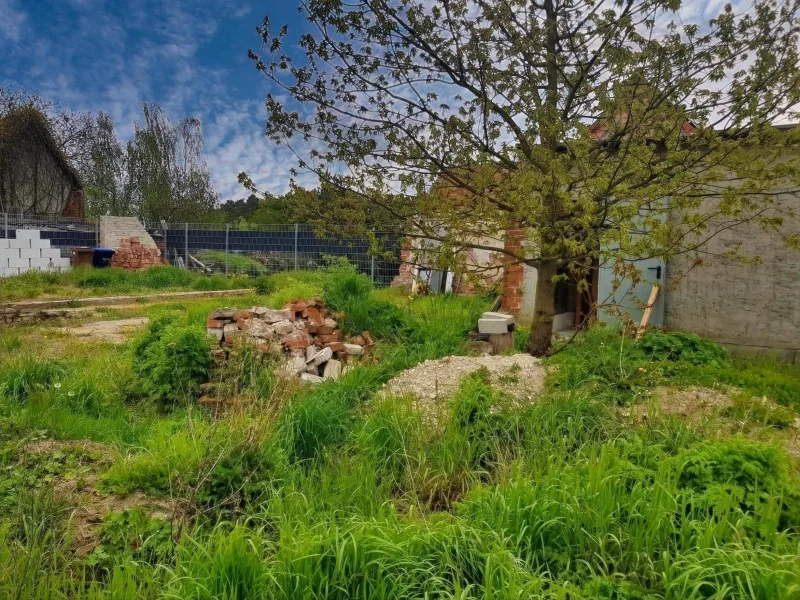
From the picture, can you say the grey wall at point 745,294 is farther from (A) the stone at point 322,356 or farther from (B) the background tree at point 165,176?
(B) the background tree at point 165,176

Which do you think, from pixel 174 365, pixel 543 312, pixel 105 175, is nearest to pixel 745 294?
pixel 543 312

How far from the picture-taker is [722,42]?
14.8 ft

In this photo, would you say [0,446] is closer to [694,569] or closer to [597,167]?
[694,569]

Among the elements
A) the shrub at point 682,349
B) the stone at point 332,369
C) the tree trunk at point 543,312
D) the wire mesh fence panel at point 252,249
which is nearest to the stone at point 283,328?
the stone at point 332,369

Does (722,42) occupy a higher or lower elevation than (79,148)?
lower

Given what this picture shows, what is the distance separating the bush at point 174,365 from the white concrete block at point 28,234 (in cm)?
1391

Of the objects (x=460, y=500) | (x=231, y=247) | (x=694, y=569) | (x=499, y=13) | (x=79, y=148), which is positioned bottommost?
(x=460, y=500)

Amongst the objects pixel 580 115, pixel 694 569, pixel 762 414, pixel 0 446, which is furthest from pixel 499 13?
pixel 0 446

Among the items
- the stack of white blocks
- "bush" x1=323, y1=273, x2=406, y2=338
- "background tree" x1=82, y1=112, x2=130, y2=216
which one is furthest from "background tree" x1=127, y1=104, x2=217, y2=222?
"bush" x1=323, y1=273, x2=406, y2=338

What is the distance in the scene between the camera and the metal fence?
683 inches

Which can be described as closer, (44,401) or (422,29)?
(44,401)

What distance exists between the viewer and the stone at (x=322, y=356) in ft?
20.5

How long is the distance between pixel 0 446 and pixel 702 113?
624 cm

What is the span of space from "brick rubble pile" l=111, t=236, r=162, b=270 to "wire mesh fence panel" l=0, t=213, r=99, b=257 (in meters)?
0.87
